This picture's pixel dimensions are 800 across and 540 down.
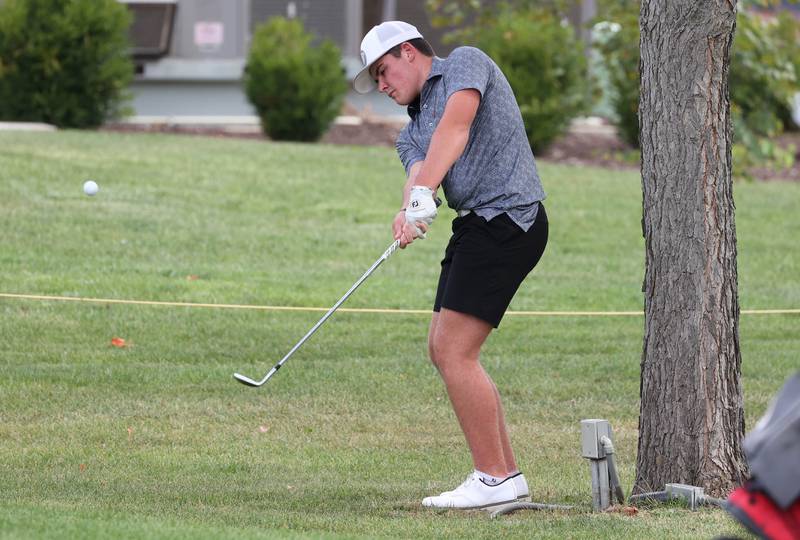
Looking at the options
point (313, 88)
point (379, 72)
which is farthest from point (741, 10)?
point (379, 72)

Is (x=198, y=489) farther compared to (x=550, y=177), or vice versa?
(x=550, y=177)

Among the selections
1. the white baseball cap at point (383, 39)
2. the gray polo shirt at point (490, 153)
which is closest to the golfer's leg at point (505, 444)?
the gray polo shirt at point (490, 153)

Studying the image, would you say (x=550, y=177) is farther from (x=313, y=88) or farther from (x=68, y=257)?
(x=68, y=257)

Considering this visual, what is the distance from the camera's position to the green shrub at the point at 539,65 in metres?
19.3

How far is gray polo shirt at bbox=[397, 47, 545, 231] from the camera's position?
552 centimetres

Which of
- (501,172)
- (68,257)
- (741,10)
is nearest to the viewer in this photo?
(501,172)

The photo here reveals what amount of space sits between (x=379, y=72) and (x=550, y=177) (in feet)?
39.6

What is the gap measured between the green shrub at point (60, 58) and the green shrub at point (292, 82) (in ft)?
5.80

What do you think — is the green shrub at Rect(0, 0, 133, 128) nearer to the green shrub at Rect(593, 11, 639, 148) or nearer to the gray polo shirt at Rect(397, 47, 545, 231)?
the green shrub at Rect(593, 11, 639, 148)

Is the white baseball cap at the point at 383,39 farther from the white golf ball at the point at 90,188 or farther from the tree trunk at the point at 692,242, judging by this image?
the white golf ball at the point at 90,188

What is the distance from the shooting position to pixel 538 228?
5.61 meters

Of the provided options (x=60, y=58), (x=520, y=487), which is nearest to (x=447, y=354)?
(x=520, y=487)

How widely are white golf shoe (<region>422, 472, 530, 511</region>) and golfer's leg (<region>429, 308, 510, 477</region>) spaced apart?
0.06 meters

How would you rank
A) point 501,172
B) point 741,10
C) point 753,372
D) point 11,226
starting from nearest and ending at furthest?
point 501,172 < point 753,372 < point 11,226 < point 741,10
